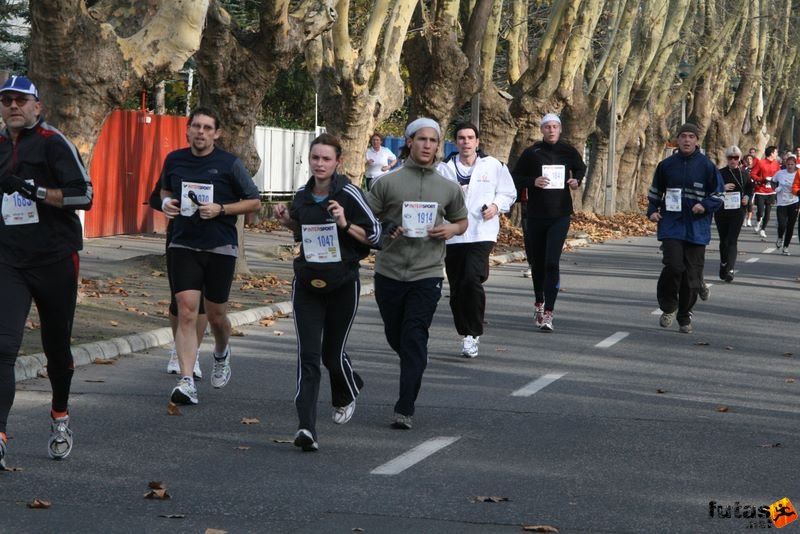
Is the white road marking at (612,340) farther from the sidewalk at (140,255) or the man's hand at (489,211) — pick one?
the sidewalk at (140,255)

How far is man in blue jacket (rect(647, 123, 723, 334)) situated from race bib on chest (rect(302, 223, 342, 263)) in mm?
6872

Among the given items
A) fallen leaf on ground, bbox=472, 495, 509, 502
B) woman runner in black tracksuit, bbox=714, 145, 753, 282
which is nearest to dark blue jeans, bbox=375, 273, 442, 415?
fallen leaf on ground, bbox=472, 495, 509, 502

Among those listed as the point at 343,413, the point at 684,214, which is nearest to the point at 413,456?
the point at 343,413

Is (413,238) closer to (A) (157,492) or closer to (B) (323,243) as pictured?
(B) (323,243)

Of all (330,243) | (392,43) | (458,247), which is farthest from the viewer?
(392,43)

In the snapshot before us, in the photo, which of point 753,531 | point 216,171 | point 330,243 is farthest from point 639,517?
point 216,171

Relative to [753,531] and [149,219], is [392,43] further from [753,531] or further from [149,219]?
[753,531]

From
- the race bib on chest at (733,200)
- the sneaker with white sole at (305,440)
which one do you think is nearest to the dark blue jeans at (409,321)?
the sneaker with white sole at (305,440)

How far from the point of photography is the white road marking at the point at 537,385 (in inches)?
434

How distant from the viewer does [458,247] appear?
1284 cm

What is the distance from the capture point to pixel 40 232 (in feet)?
26.7

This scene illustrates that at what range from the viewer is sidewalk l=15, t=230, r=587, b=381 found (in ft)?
40.2

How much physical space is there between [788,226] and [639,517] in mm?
23678

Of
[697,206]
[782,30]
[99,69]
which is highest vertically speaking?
Result: [782,30]
